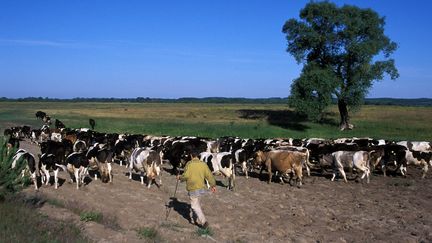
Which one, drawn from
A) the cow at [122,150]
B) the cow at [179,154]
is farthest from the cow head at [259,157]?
the cow at [122,150]

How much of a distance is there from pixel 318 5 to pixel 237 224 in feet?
133

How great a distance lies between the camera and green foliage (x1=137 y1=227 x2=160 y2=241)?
10582 millimetres

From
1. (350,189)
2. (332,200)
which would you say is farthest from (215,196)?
(350,189)

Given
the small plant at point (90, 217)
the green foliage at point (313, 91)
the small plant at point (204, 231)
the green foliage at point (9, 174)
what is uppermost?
the green foliage at point (313, 91)

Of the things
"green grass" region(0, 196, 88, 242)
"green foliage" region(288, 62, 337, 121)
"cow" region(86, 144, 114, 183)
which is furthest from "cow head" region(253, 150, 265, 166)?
"green foliage" region(288, 62, 337, 121)

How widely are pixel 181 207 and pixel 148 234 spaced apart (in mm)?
4129

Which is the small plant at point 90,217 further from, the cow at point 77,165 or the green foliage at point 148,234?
the cow at point 77,165

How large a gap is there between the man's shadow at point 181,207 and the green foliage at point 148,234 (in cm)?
207

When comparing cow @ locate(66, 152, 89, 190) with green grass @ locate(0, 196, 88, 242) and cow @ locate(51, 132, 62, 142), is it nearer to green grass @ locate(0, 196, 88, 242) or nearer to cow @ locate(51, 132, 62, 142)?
green grass @ locate(0, 196, 88, 242)

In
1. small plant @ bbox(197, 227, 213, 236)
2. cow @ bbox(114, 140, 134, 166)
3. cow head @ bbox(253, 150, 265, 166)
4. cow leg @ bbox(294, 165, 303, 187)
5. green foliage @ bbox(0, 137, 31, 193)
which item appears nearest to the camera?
green foliage @ bbox(0, 137, 31, 193)

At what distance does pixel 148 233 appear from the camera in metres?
10.8

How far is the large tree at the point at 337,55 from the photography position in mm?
47031

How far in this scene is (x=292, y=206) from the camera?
15.6 metres

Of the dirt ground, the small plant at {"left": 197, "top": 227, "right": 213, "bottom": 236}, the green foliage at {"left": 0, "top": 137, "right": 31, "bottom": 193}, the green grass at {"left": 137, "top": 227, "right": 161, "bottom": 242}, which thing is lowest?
the dirt ground
